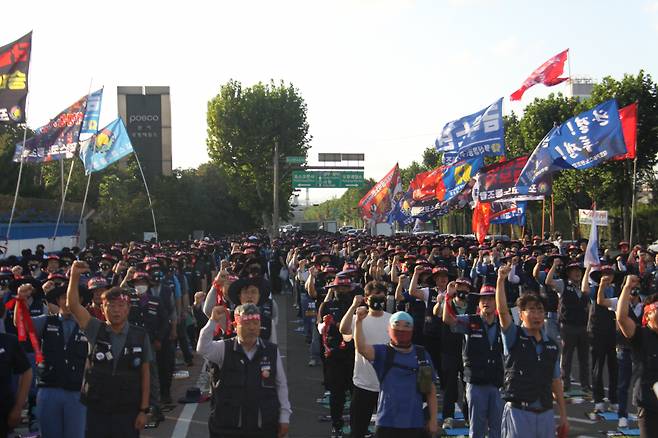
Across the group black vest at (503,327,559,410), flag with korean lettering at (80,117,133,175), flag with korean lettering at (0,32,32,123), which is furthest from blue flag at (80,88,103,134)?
black vest at (503,327,559,410)

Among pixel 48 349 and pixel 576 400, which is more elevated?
pixel 48 349

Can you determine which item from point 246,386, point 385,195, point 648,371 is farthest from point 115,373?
point 385,195

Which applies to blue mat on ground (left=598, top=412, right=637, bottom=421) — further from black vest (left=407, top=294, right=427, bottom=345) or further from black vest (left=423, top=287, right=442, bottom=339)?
black vest (left=407, top=294, right=427, bottom=345)

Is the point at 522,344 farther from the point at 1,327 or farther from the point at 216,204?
the point at 216,204

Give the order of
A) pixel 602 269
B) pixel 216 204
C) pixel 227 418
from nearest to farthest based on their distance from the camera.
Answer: pixel 227 418
pixel 602 269
pixel 216 204

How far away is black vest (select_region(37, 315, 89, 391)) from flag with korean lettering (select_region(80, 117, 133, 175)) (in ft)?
65.5

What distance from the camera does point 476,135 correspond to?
80.3 feet

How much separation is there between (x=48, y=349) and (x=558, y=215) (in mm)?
47540

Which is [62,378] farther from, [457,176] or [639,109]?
[639,109]

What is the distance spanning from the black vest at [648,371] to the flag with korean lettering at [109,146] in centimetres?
2202

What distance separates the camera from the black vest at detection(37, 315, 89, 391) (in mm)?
6809

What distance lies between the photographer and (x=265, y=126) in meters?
66.5

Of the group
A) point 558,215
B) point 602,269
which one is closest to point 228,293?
point 602,269

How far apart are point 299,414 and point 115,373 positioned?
14.5ft
